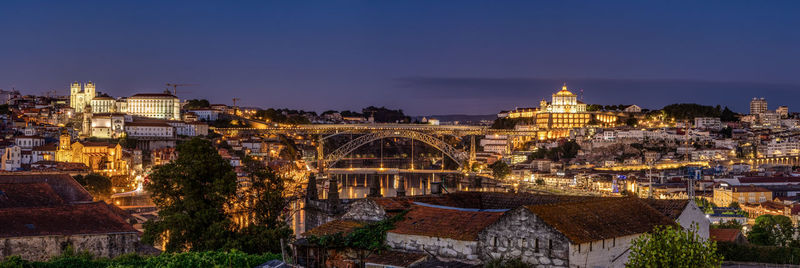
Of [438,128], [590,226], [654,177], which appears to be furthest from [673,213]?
[438,128]

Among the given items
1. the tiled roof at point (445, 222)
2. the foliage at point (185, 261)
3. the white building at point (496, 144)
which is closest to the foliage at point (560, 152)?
the white building at point (496, 144)

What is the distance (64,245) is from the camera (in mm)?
14305

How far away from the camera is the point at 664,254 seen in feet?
24.3

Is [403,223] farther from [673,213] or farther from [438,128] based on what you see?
[438,128]

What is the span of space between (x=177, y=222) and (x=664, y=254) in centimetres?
863

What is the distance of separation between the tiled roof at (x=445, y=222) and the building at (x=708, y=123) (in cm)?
7873

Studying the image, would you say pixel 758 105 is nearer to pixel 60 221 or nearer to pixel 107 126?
pixel 107 126

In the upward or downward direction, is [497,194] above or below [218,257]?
above

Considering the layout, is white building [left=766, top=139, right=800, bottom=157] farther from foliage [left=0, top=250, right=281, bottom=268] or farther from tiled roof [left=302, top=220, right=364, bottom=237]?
foliage [left=0, top=250, right=281, bottom=268]

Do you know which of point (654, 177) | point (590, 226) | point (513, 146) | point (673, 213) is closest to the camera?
point (590, 226)

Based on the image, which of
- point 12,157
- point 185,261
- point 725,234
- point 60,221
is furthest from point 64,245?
point 12,157

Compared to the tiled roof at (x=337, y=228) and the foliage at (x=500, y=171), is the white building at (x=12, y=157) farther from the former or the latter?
the tiled roof at (x=337, y=228)

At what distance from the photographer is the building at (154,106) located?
76.4m

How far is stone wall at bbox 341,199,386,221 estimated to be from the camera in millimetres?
10656
